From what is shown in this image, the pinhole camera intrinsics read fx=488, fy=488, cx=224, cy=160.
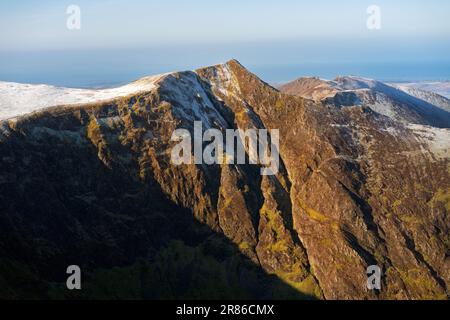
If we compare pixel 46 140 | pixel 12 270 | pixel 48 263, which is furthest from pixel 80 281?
pixel 46 140

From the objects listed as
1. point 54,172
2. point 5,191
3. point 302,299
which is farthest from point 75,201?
point 302,299

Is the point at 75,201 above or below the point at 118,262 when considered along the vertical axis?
above

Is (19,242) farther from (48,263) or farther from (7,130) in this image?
(7,130)
